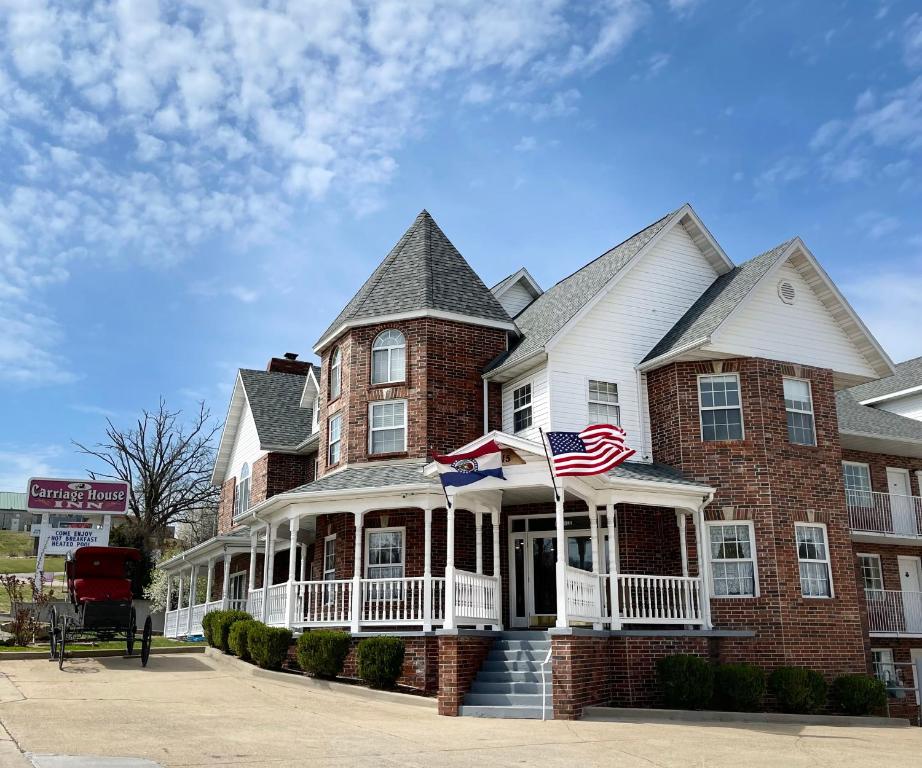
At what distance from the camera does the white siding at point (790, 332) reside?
2089 centimetres

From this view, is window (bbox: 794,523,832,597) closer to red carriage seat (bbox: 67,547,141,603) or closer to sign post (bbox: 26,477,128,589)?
red carriage seat (bbox: 67,547,141,603)

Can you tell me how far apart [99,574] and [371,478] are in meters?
6.16

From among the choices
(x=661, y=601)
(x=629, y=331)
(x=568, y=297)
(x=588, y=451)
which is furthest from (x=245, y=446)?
(x=588, y=451)

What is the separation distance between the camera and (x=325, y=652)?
706 inches

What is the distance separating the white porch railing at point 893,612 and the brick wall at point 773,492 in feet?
15.7

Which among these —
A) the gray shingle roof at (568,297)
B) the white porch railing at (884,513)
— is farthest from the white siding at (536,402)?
the white porch railing at (884,513)

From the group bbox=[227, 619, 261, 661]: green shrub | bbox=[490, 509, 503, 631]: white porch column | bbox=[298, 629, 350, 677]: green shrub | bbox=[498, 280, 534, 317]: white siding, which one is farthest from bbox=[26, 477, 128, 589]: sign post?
bbox=[490, 509, 503, 631]: white porch column

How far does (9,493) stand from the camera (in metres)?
96.1

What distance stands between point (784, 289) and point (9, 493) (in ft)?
308

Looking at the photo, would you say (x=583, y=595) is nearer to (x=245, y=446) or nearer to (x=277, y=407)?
(x=277, y=407)

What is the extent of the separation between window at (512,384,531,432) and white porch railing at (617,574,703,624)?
4.37 meters

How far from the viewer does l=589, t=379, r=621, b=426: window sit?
2098 centimetres

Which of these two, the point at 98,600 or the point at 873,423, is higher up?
the point at 873,423

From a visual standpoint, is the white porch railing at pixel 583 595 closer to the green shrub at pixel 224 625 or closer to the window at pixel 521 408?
the window at pixel 521 408
